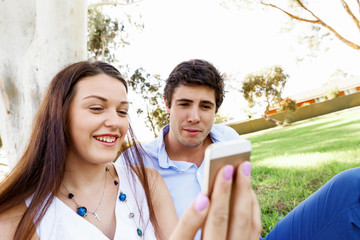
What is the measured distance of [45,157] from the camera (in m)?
1.62

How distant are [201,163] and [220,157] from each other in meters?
1.73

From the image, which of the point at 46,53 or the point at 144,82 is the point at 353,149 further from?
the point at 144,82

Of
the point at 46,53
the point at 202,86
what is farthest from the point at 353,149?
the point at 46,53

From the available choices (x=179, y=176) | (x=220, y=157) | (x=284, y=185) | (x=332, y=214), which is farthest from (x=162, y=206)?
(x=284, y=185)

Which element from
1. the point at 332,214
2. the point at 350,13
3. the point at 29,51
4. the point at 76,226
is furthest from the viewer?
the point at 350,13

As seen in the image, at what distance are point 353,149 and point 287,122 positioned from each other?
48.9 ft

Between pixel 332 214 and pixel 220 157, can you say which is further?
pixel 332 214

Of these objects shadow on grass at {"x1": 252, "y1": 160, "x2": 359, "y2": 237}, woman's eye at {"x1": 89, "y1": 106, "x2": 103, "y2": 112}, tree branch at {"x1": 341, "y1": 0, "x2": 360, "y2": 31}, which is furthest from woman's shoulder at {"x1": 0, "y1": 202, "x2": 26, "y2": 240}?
tree branch at {"x1": 341, "y1": 0, "x2": 360, "y2": 31}

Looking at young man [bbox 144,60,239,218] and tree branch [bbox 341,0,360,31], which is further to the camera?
tree branch [bbox 341,0,360,31]

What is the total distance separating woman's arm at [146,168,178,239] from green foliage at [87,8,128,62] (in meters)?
8.56

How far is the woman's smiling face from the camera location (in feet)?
5.20

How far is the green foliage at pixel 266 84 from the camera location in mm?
20203

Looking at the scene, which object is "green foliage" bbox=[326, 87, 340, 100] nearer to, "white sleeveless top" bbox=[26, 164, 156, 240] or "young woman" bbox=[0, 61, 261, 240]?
"young woman" bbox=[0, 61, 261, 240]

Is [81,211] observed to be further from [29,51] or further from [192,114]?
[29,51]
